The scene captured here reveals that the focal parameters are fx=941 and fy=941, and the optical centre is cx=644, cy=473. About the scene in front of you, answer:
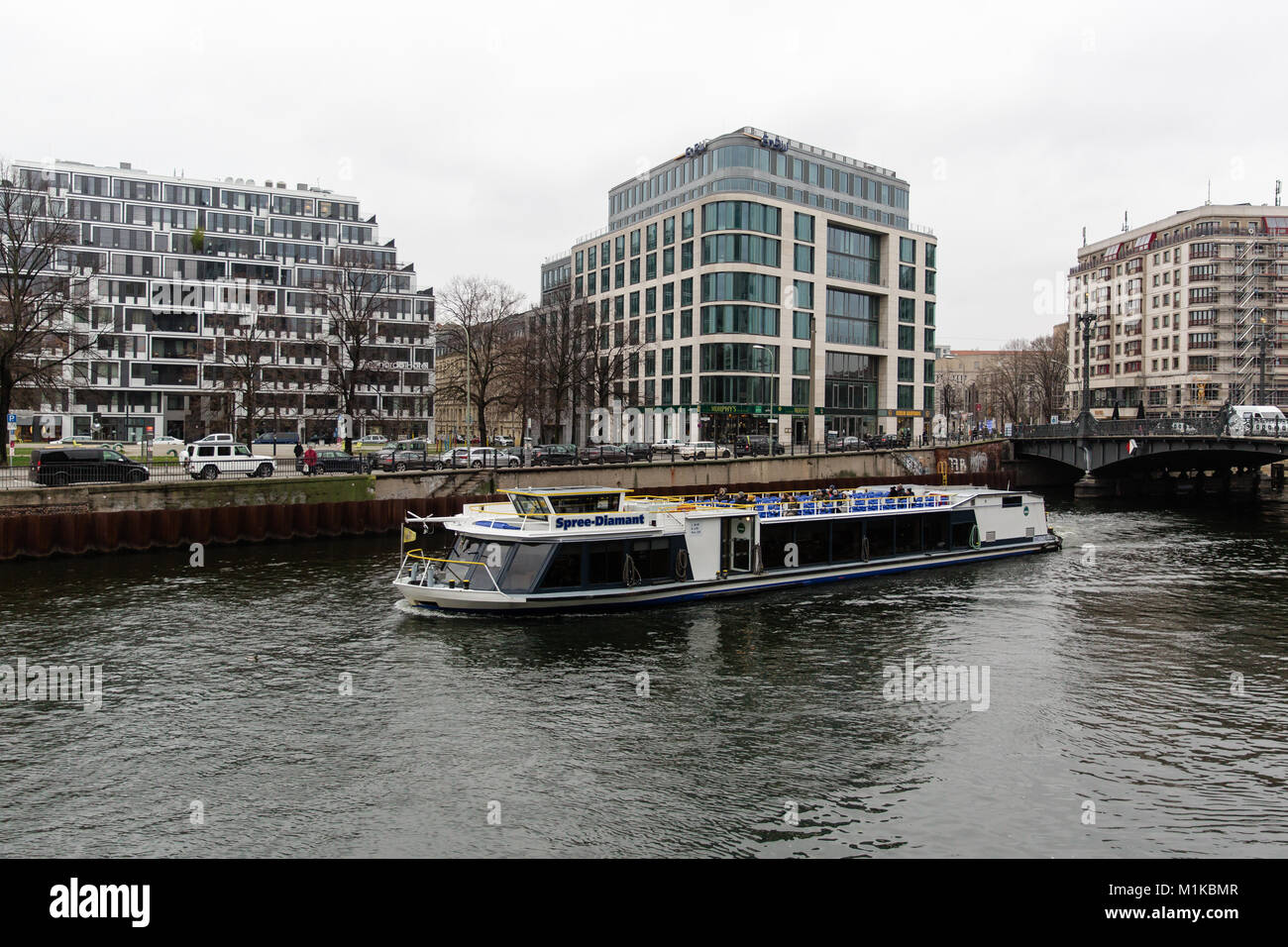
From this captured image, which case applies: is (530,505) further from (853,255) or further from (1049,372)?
(1049,372)

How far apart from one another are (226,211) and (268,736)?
104241 millimetres

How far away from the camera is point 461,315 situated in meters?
79.1

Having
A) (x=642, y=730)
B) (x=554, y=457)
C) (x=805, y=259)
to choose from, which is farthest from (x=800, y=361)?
(x=642, y=730)

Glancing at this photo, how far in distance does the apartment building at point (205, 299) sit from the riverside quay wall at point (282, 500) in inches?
1624

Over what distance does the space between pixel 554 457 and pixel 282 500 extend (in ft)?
65.5

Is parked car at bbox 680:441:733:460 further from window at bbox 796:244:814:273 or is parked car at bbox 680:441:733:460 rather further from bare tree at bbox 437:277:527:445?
window at bbox 796:244:814:273

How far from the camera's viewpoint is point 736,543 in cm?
3419

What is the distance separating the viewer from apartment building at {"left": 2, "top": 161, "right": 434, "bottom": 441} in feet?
316

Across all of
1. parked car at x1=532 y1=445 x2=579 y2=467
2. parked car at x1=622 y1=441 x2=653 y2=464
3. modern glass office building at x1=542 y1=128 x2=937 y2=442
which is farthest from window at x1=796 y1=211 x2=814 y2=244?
parked car at x1=532 y1=445 x2=579 y2=467

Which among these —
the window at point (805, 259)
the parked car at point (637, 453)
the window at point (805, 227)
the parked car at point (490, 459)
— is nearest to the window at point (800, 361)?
the window at point (805, 259)
